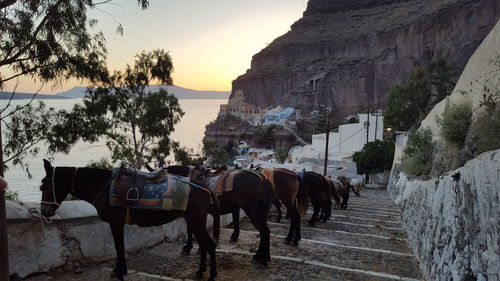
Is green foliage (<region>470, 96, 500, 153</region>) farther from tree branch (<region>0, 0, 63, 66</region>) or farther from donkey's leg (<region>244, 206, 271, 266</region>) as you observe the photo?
tree branch (<region>0, 0, 63, 66</region>)

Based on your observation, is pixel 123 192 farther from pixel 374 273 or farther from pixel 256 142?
pixel 256 142

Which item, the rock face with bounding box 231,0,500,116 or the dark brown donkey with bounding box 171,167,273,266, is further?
the rock face with bounding box 231,0,500,116

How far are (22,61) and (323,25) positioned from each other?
15444 centimetres

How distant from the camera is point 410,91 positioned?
43.0 meters

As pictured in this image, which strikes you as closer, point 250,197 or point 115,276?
point 115,276

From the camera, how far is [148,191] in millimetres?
4688

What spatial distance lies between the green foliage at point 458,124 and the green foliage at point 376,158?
2555 centimetres

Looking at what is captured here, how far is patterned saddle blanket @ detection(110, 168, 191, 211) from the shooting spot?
461cm

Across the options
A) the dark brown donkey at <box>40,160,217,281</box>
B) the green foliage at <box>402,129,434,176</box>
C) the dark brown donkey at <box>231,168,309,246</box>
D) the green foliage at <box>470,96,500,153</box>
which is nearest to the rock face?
the green foliage at <box>402,129,434,176</box>

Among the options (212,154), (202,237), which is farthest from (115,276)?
(212,154)

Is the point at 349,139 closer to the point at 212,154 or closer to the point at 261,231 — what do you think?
the point at 212,154

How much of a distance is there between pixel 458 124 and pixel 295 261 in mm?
5079

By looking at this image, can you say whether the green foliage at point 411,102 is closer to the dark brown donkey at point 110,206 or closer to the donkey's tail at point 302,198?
the donkey's tail at point 302,198

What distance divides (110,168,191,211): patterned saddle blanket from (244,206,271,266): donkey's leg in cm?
138
